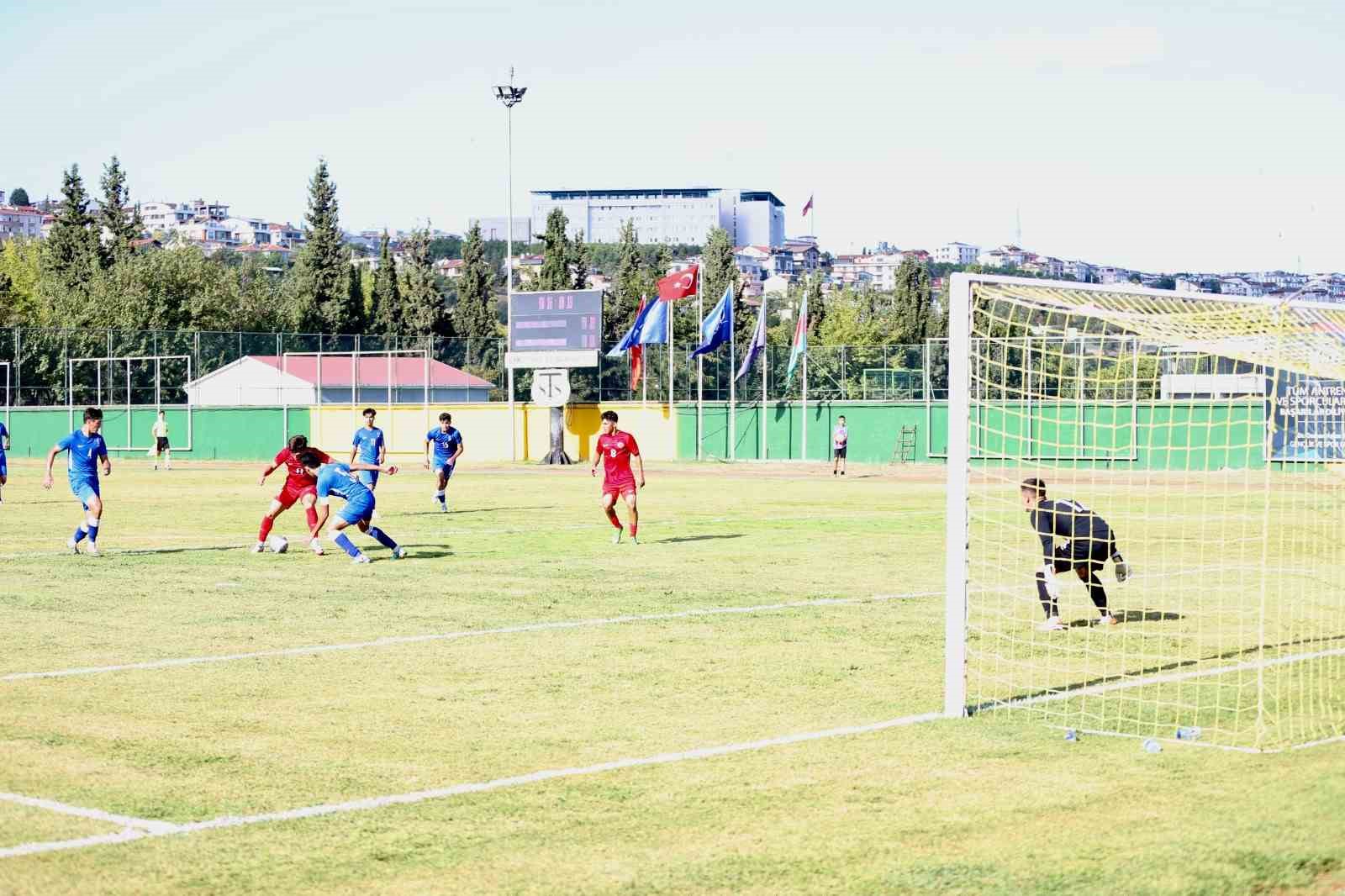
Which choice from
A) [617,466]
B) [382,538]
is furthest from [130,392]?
[382,538]

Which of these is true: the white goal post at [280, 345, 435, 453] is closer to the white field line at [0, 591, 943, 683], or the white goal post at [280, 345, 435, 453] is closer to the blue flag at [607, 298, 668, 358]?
the blue flag at [607, 298, 668, 358]

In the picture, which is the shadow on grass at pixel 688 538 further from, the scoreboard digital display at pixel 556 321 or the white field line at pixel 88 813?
the scoreboard digital display at pixel 556 321

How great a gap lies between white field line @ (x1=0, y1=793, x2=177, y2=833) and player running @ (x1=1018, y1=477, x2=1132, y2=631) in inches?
322

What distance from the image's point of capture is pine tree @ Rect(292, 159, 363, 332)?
94.6 m

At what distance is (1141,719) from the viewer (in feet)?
32.6

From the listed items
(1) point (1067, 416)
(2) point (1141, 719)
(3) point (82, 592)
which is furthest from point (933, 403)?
(2) point (1141, 719)

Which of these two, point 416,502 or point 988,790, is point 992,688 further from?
point 416,502

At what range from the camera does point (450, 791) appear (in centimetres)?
806

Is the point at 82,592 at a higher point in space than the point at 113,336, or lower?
lower

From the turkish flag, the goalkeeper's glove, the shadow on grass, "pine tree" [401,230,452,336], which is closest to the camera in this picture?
the goalkeeper's glove

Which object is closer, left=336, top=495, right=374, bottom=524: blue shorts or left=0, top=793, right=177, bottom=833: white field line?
left=0, top=793, right=177, bottom=833: white field line

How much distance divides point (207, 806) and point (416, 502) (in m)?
24.7

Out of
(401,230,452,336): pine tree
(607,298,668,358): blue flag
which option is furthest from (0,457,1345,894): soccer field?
(401,230,452,336): pine tree

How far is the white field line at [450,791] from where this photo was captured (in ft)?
23.3
